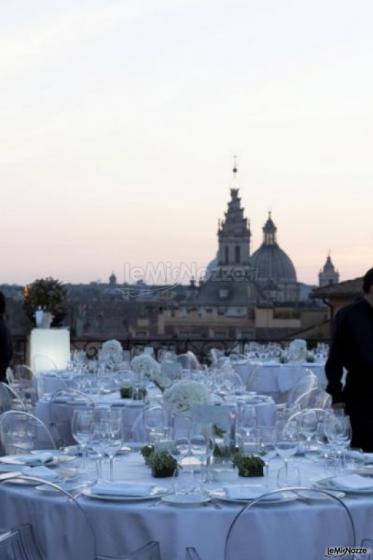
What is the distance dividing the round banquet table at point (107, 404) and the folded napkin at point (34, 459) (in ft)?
6.65

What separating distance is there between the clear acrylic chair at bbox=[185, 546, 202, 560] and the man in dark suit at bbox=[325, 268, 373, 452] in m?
2.17

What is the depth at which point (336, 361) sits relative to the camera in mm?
6320

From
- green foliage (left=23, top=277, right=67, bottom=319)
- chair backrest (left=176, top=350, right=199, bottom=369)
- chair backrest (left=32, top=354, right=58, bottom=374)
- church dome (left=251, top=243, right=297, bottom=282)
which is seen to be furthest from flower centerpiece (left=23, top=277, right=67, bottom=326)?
church dome (left=251, top=243, right=297, bottom=282)

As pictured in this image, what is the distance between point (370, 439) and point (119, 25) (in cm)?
598

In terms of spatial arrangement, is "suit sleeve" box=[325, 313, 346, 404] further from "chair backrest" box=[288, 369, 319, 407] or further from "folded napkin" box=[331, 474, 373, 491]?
"folded napkin" box=[331, 474, 373, 491]

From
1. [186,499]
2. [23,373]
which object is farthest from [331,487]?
[23,373]

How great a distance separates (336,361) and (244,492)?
220 cm

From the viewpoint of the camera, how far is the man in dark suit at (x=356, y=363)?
20.0ft

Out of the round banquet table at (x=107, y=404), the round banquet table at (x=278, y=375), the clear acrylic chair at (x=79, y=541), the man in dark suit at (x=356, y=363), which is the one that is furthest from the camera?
the round banquet table at (x=278, y=375)

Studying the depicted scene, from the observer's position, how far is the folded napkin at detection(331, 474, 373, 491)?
436 centimetres

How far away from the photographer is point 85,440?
4.63 meters

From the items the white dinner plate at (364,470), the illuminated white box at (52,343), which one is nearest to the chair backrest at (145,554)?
the white dinner plate at (364,470)

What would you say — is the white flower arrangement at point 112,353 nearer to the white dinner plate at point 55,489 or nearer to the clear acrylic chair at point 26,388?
the clear acrylic chair at point 26,388

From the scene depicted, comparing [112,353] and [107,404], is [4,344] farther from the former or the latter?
[112,353]
